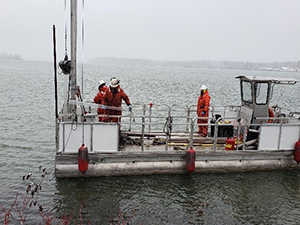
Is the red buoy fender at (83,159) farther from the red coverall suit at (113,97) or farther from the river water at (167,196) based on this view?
the red coverall suit at (113,97)

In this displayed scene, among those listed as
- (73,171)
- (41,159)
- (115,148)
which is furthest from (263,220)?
(41,159)

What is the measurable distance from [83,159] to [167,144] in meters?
2.59

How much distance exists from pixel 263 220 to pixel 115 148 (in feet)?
14.9

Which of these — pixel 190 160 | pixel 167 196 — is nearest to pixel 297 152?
pixel 190 160

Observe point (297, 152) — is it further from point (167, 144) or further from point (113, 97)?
point (113, 97)

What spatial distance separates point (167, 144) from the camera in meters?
9.92

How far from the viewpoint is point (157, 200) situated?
9117mm

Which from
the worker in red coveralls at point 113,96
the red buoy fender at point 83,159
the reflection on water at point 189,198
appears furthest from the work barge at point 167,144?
the worker in red coveralls at point 113,96

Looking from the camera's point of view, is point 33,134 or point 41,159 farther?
point 33,134

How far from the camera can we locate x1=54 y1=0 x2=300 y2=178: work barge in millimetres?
9242

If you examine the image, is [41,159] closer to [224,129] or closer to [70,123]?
[70,123]

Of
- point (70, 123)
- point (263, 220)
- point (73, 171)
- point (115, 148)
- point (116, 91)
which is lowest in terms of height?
point (263, 220)

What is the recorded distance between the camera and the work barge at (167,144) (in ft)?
30.3

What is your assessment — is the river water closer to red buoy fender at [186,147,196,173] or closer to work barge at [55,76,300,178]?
work barge at [55,76,300,178]
